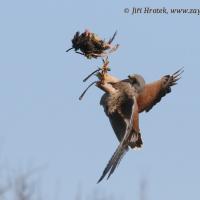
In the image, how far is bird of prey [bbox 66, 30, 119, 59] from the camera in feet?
15.9

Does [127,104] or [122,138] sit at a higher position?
[127,104]

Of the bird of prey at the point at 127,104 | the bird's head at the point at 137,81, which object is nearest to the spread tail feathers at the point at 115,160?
the bird of prey at the point at 127,104

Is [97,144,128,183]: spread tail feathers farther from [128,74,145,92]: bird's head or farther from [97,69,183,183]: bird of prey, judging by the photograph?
[128,74,145,92]: bird's head

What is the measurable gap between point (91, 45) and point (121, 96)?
259 mm

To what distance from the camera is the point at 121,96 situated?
4.95m

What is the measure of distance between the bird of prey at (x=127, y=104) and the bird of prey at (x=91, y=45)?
0.37ft

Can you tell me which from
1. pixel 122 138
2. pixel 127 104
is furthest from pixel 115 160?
pixel 127 104

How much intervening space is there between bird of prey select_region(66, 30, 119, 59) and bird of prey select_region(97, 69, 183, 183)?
111 millimetres

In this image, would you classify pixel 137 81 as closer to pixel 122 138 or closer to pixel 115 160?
pixel 122 138

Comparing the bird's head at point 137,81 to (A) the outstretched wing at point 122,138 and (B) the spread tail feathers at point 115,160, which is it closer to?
(A) the outstretched wing at point 122,138

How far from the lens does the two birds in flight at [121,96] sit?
4.86 metres

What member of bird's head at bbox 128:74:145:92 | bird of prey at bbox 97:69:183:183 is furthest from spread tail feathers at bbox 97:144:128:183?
bird's head at bbox 128:74:145:92

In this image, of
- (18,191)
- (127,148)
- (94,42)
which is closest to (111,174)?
(127,148)

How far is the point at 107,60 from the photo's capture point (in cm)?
483
